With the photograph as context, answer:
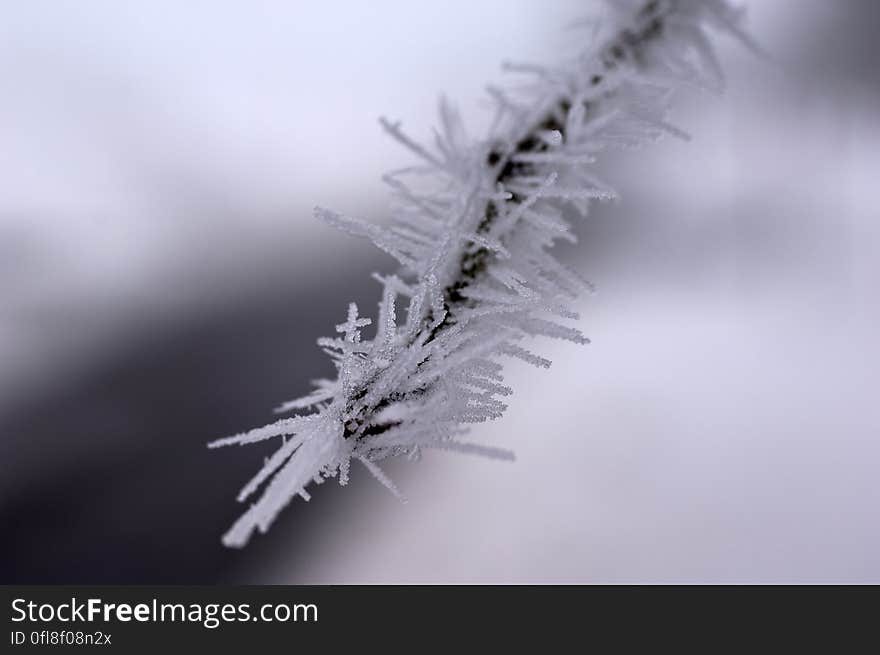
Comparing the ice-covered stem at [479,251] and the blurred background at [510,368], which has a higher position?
the blurred background at [510,368]

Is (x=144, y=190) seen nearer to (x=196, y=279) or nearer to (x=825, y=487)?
(x=196, y=279)

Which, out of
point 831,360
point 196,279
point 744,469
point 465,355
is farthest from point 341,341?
point 196,279

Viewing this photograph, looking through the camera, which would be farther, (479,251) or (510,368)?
(510,368)

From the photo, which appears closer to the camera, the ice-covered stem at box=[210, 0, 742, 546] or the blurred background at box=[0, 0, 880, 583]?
the ice-covered stem at box=[210, 0, 742, 546]

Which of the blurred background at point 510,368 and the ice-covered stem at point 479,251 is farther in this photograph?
the blurred background at point 510,368

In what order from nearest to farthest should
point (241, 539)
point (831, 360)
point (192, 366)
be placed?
point (241, 539), point (831, 360), point (192, 366)

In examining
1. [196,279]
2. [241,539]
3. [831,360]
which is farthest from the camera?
[196,279]

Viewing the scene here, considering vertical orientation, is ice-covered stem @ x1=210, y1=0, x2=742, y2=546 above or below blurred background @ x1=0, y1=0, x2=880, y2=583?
below

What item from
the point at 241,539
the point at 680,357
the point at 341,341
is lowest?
the point at 241,539
